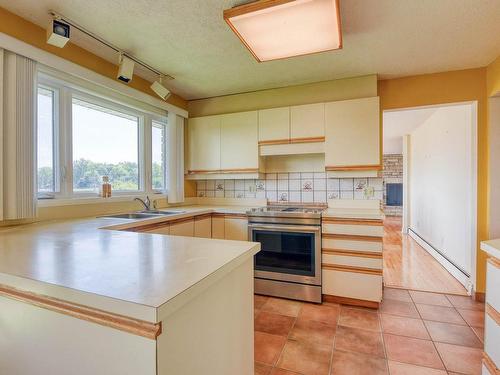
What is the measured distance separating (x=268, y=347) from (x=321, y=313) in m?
0.70

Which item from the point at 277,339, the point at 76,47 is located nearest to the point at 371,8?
the point at 76,47

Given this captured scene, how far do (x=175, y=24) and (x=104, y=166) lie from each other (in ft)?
4.81

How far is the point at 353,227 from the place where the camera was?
2398 millimetres

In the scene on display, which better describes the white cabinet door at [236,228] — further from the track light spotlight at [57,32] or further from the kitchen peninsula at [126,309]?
the track light spotlight at [57,32]

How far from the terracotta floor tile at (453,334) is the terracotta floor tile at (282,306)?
3.41 ft

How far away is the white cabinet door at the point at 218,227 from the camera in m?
2.95

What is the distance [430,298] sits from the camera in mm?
2588

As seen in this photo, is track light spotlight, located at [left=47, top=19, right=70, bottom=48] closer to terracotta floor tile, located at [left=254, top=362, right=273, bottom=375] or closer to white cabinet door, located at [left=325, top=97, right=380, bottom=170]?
white cabinet door, located at [left=325, top=97, right=380, bottom=170]

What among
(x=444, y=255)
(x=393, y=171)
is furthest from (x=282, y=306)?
(x=393, y=171)

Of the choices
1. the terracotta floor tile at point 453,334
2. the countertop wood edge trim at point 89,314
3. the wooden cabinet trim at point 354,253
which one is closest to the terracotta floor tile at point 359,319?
the terracotta floor tile at point 453,334

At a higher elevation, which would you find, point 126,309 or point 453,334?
point 126,309

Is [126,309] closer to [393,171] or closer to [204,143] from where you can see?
[204,143]

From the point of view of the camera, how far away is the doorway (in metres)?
2.78

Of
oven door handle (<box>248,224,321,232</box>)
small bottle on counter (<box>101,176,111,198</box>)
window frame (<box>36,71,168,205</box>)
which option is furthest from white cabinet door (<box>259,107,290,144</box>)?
small bottle on counter (<box>101,176,111,198</box>)
